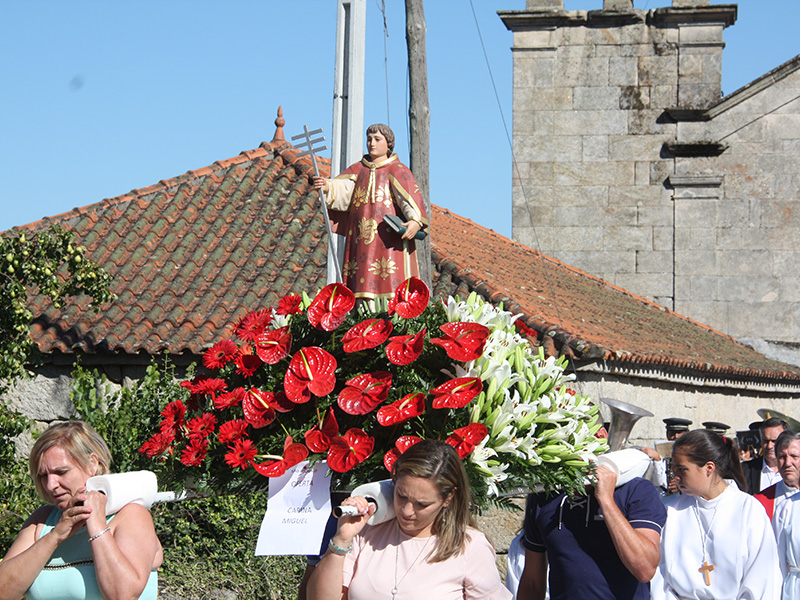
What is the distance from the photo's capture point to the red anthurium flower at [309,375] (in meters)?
3.58

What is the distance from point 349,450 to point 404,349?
403 millimetres

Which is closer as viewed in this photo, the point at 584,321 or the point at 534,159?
the point at 584,321

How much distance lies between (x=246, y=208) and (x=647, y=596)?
34.9 feet

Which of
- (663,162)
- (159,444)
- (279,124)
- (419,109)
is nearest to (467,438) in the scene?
(159,444)

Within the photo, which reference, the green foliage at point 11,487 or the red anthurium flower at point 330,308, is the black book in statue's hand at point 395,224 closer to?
the red anthurium flower at point 330,308

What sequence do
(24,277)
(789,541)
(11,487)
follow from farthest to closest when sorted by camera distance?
(24,277) < (11,487) < (789,541)

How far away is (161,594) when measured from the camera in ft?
27.6

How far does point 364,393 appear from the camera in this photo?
3557 millimetres

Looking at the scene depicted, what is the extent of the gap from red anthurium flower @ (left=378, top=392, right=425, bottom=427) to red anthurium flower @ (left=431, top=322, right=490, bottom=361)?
0.19 meters

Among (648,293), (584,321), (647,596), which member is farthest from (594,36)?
(647,596)

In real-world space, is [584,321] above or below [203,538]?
above

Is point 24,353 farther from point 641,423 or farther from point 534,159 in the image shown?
point 534,159

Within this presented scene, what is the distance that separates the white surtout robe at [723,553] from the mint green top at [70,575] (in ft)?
8.27

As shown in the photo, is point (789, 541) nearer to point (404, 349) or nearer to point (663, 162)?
point (404, 349)
